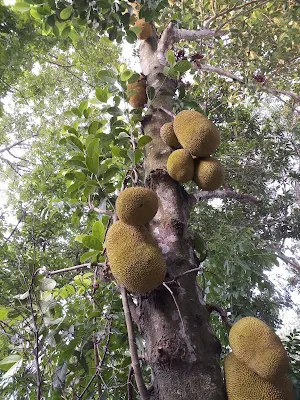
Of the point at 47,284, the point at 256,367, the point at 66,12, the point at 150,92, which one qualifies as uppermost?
the point at 66,12

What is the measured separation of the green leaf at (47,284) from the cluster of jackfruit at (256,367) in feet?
2.10

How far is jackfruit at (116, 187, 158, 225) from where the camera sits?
0.91 m

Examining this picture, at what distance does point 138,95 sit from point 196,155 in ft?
1.66

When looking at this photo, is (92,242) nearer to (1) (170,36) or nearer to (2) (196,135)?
(2) (196,135)

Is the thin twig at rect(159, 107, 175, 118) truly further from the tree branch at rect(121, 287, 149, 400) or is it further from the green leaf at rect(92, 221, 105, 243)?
the tree branch at rect(121, 287, 149, 400)

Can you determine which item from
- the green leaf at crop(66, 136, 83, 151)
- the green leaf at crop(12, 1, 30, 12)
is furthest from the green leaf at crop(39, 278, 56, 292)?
the green leaf at crop(12, 1, 30, 12)

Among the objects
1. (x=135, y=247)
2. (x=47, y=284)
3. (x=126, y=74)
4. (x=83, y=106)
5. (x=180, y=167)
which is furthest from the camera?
(x=83, y=106)

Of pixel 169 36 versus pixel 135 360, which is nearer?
pixel 135 360

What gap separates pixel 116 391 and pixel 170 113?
1095 mm

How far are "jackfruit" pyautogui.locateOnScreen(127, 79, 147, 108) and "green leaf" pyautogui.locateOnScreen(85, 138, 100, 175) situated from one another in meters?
0.43

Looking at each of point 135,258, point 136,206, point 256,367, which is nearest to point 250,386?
point 256,367

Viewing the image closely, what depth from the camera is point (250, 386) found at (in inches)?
30.4

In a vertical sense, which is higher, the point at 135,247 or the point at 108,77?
the point at 108,77

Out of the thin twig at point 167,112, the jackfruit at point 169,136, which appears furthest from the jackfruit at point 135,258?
the thin twig at point 167,112
